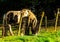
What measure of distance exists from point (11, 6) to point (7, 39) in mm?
16117

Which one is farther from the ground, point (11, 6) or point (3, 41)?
point (11, 6)

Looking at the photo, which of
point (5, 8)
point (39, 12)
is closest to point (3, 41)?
point (39, 12)

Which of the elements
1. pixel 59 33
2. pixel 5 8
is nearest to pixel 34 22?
pixel 59 33

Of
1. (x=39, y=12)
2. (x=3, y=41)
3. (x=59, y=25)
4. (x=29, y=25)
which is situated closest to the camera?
(x=3, y=41)

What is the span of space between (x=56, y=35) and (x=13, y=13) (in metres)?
2.78

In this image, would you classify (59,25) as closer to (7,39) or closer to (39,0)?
(39,0)

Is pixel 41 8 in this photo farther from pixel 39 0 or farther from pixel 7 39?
pixel 7 39

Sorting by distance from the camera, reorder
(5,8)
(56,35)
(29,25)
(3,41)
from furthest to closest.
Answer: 1. (5,8)
2. (29,25)
3. (56,35)
4. (3,41)

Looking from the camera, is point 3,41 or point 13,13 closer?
point 3,41

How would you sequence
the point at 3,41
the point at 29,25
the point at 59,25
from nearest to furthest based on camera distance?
the point at 3,41 < the point at 29,25 < the point at 59,25

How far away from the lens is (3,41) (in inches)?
582

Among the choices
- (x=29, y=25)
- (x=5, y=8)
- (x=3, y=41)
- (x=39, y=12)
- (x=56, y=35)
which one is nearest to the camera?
(x=3, y=41)

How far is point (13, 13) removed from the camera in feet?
59.1

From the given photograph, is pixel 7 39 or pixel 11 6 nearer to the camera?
pixel 7 39
